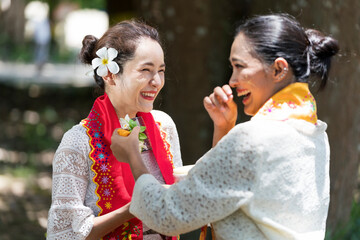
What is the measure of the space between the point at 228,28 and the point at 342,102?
1.24m

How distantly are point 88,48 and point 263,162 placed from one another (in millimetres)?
1097

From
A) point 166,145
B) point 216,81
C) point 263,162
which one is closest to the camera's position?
point 263,162

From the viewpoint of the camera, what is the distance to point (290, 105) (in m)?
2.21

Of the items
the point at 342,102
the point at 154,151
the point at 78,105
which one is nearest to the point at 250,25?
the point at 154,151

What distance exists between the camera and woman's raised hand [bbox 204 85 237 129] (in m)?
2.46

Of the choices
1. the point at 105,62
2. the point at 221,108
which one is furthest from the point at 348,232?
the point at 105,62

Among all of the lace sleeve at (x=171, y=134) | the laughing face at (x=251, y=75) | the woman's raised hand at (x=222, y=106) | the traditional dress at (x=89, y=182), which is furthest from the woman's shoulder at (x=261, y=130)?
the lace sleeve at (x=171, y=134)

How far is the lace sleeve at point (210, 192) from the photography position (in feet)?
6.77

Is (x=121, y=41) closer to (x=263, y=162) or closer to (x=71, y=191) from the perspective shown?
(x=71, y=191)

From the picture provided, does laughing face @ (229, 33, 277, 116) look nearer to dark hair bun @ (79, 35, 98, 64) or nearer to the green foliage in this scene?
dark hair bun @ (79, 35, 98, 64)

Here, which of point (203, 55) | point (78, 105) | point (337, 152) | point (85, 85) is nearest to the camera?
point (337, 152)

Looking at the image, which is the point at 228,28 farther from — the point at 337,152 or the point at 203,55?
the point at 337,152

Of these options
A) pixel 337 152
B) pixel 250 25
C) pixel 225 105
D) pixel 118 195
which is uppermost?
pixel 250 25

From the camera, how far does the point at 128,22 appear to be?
263cm
